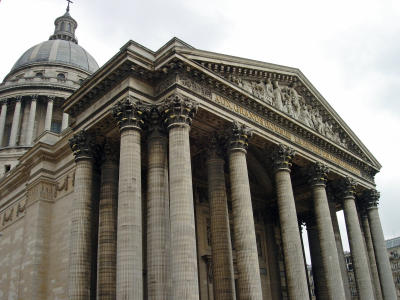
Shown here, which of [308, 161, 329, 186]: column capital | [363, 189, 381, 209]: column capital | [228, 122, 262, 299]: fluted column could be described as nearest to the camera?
[228, 122, 262, 299]: fluted column

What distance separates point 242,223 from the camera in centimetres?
2062

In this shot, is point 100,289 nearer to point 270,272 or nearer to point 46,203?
point 46,203

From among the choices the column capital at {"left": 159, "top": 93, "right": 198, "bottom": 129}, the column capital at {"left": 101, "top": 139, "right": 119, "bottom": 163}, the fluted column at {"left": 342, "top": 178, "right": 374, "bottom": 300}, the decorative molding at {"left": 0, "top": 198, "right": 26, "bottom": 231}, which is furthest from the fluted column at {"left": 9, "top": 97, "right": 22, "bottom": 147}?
the fluted column at {"left": 342, "top": 178, "right": 374, "bottom": 300}

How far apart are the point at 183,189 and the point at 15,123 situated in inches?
1471

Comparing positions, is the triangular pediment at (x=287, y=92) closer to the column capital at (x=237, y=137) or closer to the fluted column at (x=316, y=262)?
the column capital at (x=237, y=137)

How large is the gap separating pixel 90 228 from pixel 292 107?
49.7 feet

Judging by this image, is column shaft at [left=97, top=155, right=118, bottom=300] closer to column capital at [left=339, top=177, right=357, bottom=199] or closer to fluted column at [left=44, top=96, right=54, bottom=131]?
column capital at [left=339, top=177, right=357, bottom=199]

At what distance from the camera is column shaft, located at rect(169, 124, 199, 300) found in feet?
55.2

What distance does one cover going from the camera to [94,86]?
2241 cm

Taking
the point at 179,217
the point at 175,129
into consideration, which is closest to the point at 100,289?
the point at 179,217

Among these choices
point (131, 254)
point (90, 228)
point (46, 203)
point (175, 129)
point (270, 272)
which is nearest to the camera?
point (131, 254)

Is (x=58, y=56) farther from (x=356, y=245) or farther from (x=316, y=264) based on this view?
(x=356, y=245)

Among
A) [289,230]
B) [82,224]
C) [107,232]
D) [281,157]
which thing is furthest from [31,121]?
[289,230]

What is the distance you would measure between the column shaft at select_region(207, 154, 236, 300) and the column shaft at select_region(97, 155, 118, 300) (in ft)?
16.2
